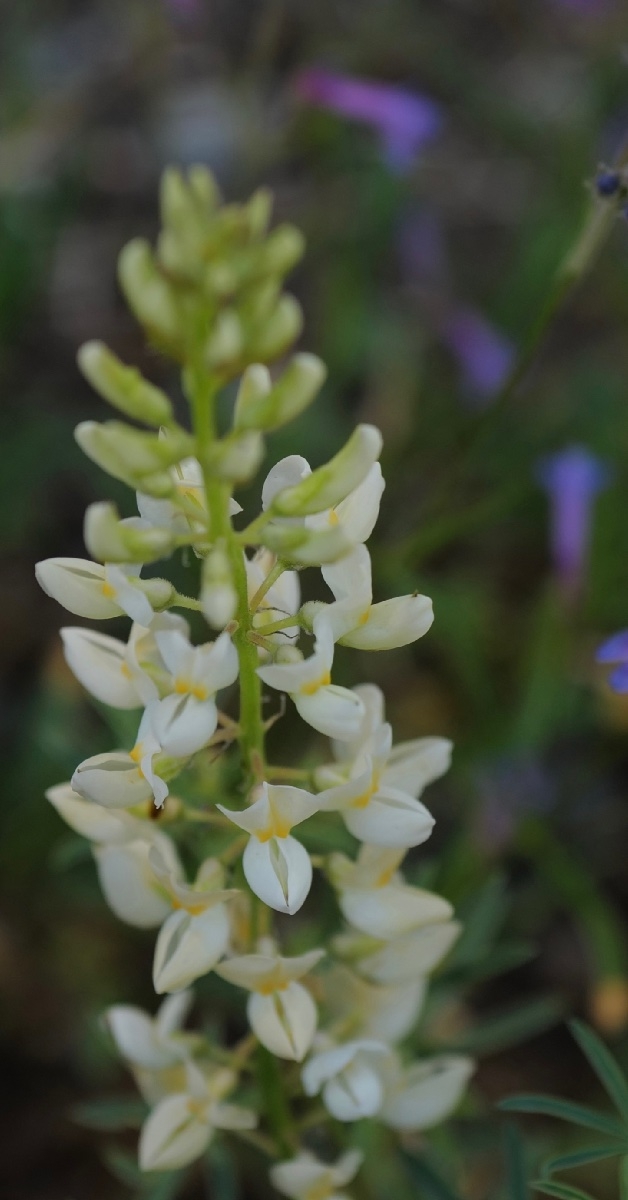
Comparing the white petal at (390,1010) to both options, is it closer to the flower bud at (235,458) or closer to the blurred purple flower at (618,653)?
the blurred purple flower at (618,653)

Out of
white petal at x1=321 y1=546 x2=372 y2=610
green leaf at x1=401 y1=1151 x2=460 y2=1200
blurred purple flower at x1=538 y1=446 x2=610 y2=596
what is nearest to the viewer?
white petal at x1=321 y1=546 x2=372 y2=610

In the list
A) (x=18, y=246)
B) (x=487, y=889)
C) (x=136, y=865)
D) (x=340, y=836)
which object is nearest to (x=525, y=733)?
(x=487, y=889)

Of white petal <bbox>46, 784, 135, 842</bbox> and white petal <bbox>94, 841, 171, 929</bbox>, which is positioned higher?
white petal <bbox>46, 784, 135, 842</bbox>

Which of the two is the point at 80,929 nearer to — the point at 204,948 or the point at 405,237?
the point at 204,948

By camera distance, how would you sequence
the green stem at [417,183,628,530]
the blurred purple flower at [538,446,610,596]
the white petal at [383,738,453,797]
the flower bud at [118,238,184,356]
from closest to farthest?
1. the flower bud at [118,238,184,356]
2. the white petal at [383,738,453,797]
3. the green stem at [417,183,628,530]
4. the blurred purple flower at [538,446,610,596]

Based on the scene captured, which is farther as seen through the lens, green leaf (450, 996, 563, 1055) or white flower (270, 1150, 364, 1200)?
green leaf (450, 996, 563, 1055)

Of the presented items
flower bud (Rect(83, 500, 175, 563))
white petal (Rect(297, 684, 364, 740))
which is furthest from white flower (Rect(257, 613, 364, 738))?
flower bud (Rect(83, 500, 175, 563))

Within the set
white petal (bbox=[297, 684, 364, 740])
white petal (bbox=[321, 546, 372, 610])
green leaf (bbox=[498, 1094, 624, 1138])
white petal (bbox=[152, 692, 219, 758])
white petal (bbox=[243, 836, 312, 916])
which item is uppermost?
white petal (bbox=[321, 546, 372, 610])

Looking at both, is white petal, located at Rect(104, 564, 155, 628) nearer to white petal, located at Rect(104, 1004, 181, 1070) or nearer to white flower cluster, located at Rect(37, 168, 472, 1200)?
white flower cluster, located at Rect(37, 168, 472, 1200)
